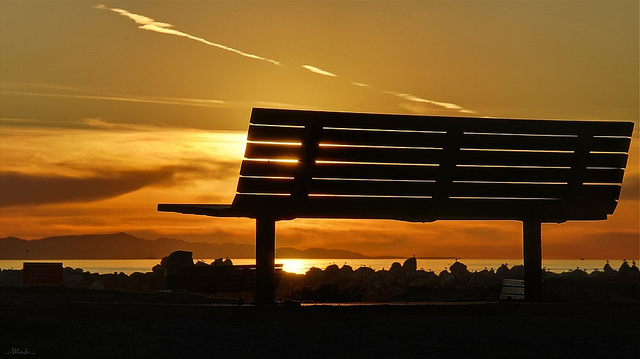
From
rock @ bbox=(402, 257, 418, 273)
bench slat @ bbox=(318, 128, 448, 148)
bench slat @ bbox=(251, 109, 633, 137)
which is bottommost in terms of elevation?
rock @ bbox=(402, 257, 418, 273)

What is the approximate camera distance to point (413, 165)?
13.9 meters

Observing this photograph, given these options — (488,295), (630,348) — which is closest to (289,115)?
(630,348)

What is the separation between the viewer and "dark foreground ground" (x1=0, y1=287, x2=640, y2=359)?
32.7 feet

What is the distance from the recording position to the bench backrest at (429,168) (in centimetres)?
1316

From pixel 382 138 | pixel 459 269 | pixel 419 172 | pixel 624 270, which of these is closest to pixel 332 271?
pixel 459 269

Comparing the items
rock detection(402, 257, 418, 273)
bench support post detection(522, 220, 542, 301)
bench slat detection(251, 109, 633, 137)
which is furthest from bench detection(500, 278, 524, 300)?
rock detection(402, 257, 418, 273)

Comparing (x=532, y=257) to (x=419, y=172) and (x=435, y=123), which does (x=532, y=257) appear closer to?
(x=419, y=172)

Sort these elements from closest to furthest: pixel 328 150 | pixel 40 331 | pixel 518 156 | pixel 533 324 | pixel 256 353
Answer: pixel 256 353 → pixel 40 331 → pixel 533 324 → pixel 328 150 → pixel 518 156

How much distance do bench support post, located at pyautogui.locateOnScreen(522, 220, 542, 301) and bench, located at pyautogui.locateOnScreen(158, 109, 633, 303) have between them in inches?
0.7

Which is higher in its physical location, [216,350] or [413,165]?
[413,165]

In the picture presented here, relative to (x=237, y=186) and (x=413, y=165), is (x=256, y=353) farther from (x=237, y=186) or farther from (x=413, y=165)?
(x=413, y=165)

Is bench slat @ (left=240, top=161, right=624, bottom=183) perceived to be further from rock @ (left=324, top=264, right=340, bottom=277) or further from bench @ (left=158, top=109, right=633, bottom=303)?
rock @ (left=324, top=264, right=340, bottom=277)

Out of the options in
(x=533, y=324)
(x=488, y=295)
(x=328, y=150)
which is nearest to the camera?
(x=533, y=324)

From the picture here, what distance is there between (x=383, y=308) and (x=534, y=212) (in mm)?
3161
